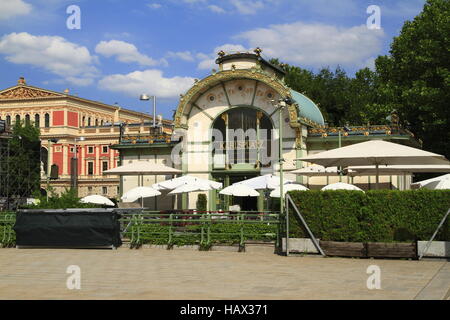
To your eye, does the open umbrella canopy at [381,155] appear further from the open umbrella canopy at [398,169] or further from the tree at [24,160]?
the tree at [24,160]

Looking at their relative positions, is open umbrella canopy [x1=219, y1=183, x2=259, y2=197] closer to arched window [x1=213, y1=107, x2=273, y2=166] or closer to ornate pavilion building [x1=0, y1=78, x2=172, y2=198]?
arched window [x1=213, y1=107, x2=273, y2=166]

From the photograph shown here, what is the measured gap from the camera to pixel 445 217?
16625 millimetres

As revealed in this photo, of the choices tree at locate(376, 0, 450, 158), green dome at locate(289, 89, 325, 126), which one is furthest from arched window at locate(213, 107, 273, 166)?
tree at locate(376, 0, 450, 158)

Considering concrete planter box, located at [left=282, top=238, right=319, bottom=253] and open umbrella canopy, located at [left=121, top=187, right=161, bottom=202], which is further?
open umbrella canopy, located at [left=121, top=187, right=161, bottom=202]

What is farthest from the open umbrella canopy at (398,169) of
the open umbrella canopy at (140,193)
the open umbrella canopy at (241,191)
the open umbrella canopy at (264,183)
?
the open umbrella canopy at (140,193)

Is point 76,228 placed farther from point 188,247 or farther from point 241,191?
point 241,191

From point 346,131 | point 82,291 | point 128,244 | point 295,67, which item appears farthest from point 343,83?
point 82,291

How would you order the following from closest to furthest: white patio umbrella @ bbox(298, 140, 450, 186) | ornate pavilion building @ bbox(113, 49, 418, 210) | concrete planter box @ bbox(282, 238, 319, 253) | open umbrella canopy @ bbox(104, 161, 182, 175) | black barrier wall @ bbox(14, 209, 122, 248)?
concrete planter box @ bbox(282, 238, 319, 253) < white patio umbrella @ bbox(298, 140, 450, 186) < black barrier wall @ bbox(14, 209, 122, 248) < open umbrella canopy @ bbox(104, 161, 182, 175) < ornate pavilion building @ bbox(113, 49, 418, 210)

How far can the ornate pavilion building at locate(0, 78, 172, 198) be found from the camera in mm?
87812

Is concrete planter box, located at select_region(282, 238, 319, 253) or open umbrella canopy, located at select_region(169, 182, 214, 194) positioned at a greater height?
Result: open umbrella canopy, located at select_region(169, 182, 214, 194)

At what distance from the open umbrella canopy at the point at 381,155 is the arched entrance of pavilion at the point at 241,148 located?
12601 millimetres

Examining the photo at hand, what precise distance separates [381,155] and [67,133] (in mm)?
75611

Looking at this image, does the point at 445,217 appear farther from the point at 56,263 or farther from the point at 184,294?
the point at 56,263

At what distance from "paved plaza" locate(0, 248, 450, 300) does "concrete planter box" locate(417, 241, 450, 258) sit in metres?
0.23
